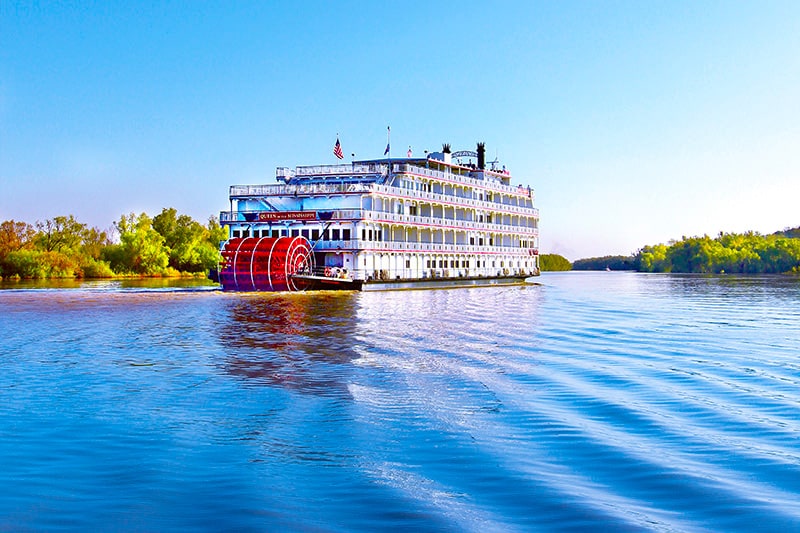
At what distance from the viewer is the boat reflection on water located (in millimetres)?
16844

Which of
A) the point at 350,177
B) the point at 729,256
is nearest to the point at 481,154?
the point at 350,177

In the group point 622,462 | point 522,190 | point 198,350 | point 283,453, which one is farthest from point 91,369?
point 522,190

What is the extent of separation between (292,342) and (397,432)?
39.2 feet

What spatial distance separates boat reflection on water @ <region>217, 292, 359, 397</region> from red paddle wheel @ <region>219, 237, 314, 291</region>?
20.3ft

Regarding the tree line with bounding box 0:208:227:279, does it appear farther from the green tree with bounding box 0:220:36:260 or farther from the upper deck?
the upper deck

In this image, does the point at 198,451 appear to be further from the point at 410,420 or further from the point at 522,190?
the point at 522,190

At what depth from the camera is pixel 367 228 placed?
53562 mm

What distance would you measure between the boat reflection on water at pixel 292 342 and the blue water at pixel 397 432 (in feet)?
Answer: 0.50

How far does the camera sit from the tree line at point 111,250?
85188 mm

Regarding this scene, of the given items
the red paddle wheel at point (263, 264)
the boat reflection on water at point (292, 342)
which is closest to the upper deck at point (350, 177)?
the red paddle wheel at point (263, 264)

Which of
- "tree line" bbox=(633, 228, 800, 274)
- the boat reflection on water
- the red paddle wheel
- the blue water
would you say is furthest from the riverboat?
"tree line" bbox=(633, 228, 800, 274)

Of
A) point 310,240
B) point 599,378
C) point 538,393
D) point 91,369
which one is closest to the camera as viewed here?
point 538,393

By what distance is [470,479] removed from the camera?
952cm

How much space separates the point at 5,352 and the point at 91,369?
174 inches
